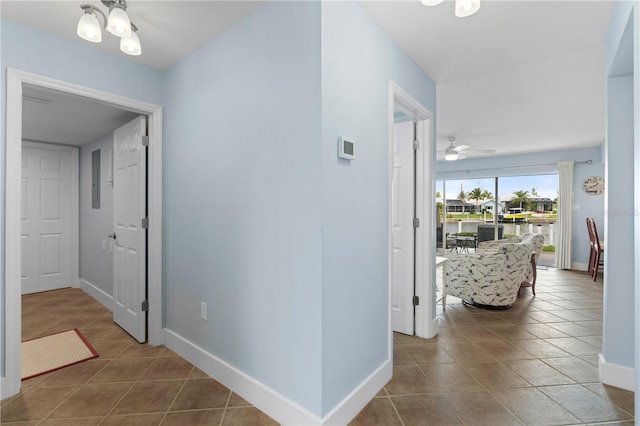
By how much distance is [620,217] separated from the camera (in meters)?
2.12

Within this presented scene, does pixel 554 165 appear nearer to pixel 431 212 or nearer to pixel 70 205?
pixel 431 212

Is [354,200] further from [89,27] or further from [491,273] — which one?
[491,273]

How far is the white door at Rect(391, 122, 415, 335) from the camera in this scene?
2.99 meters

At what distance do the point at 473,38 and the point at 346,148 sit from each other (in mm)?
1456

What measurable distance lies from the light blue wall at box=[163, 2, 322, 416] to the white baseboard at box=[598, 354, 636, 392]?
210 centimetres

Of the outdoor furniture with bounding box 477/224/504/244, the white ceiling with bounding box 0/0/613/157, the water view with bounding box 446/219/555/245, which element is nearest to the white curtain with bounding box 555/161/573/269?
the water view with bounding box 446/219/555/245

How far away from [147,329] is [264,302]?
66.7 inches

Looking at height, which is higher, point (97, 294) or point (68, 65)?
point (68, 65)

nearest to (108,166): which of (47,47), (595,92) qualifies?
(47,47)

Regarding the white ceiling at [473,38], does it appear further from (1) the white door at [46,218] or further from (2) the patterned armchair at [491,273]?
(1) the white door at [46,218]

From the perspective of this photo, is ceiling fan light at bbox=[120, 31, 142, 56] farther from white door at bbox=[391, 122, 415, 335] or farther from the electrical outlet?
white door at bbox=[391, 122, 415, 335]

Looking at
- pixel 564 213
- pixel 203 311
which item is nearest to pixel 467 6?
pixel 203 311

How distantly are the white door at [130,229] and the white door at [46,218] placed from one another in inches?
92.8

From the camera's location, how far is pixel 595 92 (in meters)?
3.43
